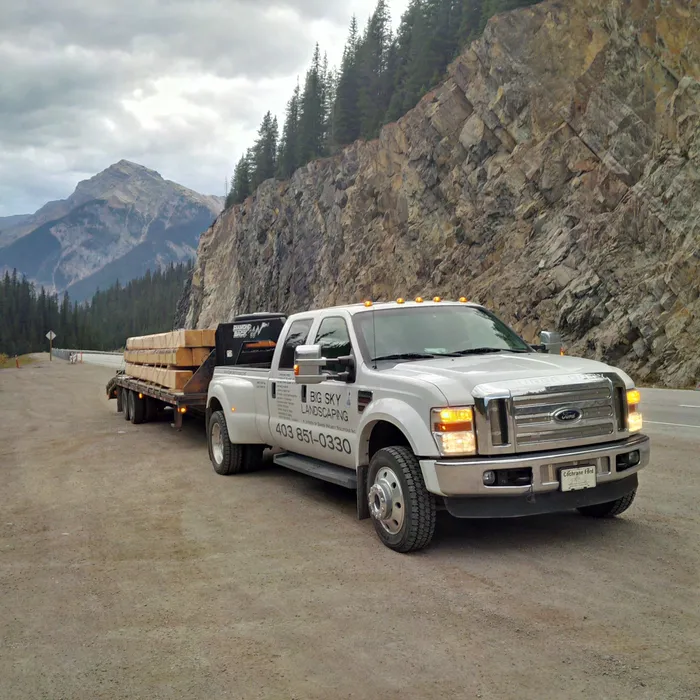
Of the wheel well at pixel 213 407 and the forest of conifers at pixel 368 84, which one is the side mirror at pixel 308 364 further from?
the forest of conifers at pixel 368 84

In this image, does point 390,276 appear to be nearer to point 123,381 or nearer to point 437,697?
point 123,381

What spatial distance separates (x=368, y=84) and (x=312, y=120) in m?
8.61

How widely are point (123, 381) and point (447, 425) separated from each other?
1218 cm

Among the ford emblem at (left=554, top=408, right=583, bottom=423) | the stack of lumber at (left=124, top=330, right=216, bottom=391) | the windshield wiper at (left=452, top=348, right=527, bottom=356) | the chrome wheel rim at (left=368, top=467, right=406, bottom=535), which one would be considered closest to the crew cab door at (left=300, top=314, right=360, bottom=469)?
the chrome wheel rim at (left=368, top=467, right=406, bottom=535)

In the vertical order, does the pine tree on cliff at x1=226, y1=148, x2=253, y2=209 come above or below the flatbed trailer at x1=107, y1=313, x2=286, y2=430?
above

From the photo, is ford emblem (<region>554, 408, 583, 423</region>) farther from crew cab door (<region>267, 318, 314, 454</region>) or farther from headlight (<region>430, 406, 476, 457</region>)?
crew cab door (<region>267, 318, 314, 454</region>)

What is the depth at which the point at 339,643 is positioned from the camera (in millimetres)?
3977

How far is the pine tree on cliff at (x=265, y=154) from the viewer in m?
86.0

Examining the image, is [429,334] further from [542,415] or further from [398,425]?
[542,415]

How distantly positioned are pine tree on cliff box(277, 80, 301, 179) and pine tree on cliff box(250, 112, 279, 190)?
1.84 metres

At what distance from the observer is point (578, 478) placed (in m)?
5.30

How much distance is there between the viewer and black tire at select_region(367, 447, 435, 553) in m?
5.41

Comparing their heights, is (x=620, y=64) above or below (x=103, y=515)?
above

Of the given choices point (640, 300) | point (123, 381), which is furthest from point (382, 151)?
point (123, 381)
